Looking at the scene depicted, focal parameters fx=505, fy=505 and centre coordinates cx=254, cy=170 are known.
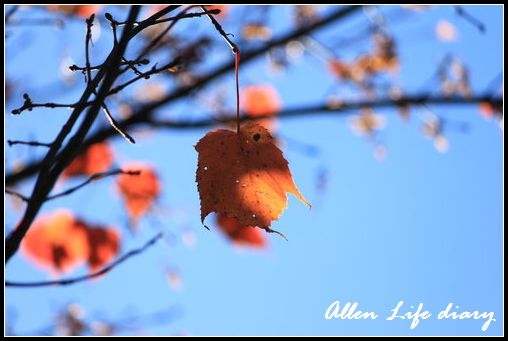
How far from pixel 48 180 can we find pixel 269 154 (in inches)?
23.8

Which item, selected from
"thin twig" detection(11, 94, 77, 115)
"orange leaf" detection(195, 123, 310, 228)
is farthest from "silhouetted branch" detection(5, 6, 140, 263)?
"orange leaf" detection(195, 123, 310, 228)

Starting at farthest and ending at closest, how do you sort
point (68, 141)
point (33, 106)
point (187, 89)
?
point (187, 89) < point (68, 141) < point (33, 106)

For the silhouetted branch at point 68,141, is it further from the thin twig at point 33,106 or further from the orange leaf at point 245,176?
the orange leaf at point 245,176

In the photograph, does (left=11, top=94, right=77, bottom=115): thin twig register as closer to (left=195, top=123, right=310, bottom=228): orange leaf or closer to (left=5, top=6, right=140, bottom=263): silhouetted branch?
(left=5, top=6, right=140, bottom=263): silhouetted branch

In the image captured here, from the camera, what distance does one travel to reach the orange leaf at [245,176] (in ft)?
4.15

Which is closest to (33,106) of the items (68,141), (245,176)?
(68,141)

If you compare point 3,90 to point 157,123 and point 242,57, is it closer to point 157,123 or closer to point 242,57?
point 157,123

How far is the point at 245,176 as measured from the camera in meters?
1.34

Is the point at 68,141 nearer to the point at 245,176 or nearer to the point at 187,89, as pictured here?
the point at 245,176

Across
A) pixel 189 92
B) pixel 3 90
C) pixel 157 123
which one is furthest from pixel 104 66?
pixel 189 92

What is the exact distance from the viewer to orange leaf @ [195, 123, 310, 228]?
4.15ft

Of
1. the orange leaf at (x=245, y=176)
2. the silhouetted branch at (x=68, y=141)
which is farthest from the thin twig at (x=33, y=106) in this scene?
the orange leaf at (x=245, y=176)

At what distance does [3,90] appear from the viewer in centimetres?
200

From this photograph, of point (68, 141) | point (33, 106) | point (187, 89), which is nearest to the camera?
point (33, 106)
